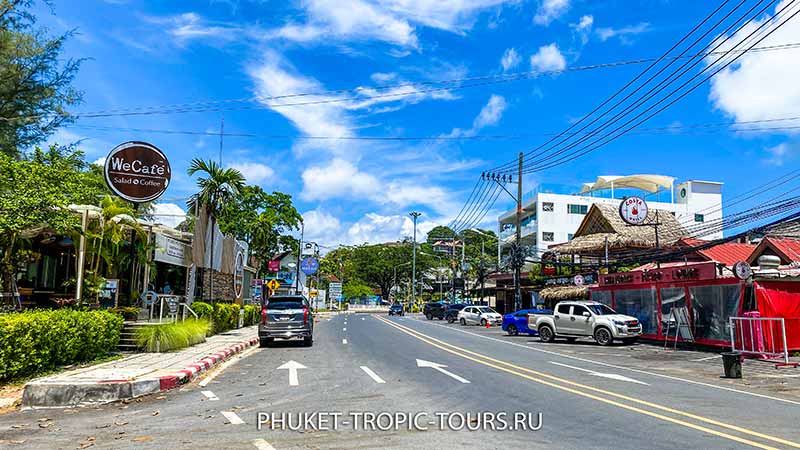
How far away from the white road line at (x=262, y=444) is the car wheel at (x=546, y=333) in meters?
23.0

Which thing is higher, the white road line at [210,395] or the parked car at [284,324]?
the parked car at [284,324]

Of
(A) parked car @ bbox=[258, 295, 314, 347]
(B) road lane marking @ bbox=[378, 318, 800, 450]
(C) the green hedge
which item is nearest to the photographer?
(B) road lane marking @ bbox=[378, 318, 800, 450]

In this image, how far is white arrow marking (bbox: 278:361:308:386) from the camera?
12367 mm

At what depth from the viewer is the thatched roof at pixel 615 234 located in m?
39.9

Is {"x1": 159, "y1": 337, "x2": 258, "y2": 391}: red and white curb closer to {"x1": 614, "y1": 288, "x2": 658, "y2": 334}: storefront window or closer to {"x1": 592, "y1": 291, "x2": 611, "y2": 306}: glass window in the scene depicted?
{"x1": 614, "y1": 288, "x2": 658, "y2": 334}: storefront window

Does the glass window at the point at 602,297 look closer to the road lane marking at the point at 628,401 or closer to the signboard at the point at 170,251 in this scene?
the road lane marking at the point at 628,401

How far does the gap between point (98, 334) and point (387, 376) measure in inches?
279

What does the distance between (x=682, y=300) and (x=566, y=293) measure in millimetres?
13742

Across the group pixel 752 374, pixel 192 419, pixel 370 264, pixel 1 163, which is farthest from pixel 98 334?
pixel 370 264

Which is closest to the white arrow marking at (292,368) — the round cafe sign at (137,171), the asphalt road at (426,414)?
the asphalt road at (426,414)

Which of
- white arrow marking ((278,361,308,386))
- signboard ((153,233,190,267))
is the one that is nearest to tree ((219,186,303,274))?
signboard ((153,233,190,267))

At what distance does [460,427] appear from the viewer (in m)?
7.90

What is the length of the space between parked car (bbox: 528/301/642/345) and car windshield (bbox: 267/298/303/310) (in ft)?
40.1

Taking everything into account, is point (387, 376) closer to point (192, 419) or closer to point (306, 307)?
point (192, 419)
